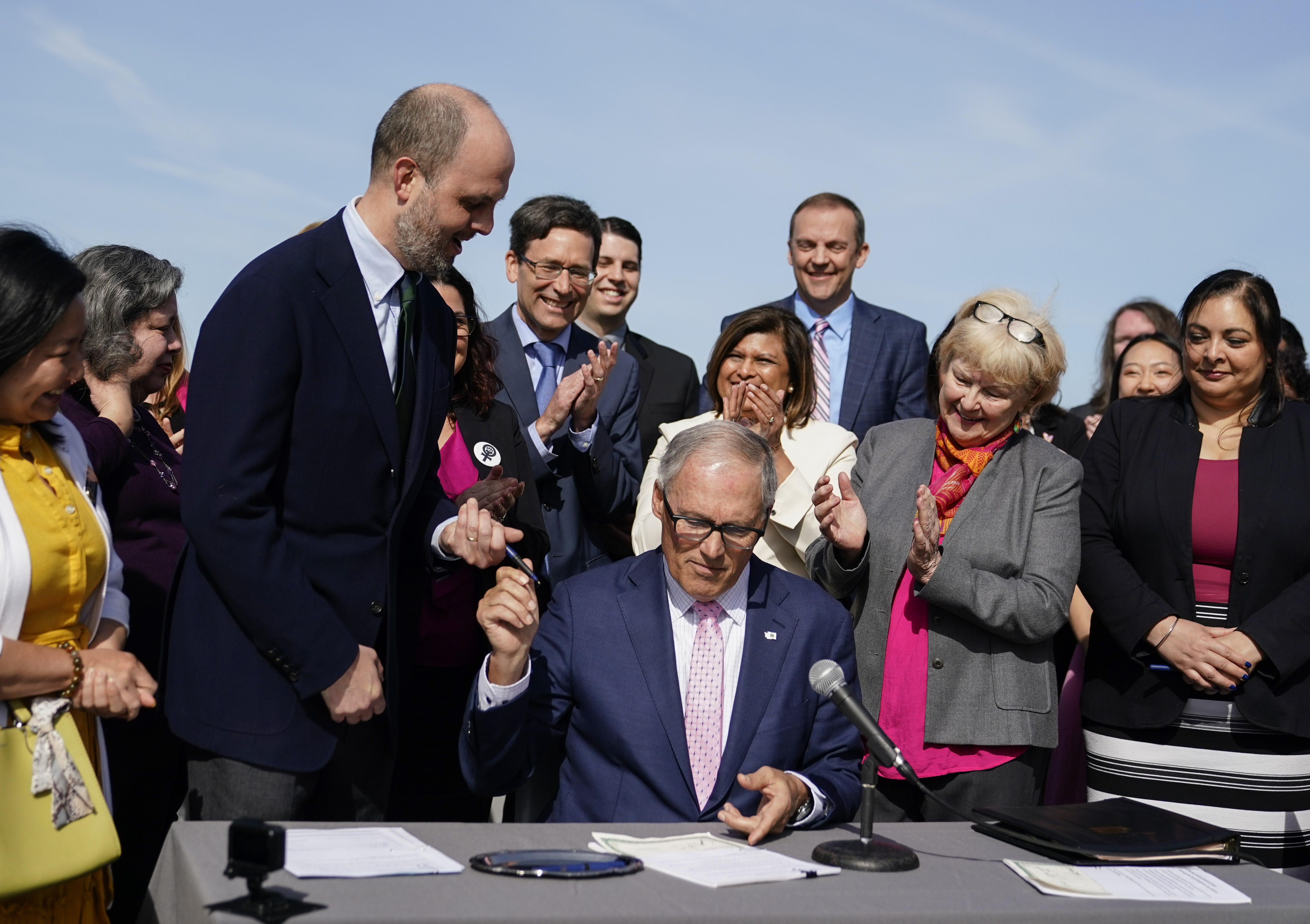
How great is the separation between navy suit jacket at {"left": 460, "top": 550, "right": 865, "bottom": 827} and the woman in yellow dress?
85 centimetres

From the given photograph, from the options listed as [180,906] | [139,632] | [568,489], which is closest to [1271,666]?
[568,489]

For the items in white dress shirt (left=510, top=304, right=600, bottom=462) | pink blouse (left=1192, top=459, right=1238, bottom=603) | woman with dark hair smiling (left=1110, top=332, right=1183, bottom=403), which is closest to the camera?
pink blouse (left=1192, top=459, right=1238, bottom=603)

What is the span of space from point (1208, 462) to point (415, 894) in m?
2.99

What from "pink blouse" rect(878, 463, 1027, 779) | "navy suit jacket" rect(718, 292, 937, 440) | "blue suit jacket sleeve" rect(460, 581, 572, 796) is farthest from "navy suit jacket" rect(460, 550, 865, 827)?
"navy suit jacket" rect(718, 292, 937, 440)

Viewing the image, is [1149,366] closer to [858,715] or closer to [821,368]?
[821,368]

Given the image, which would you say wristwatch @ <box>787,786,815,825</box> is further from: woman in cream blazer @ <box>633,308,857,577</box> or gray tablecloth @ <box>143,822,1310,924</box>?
Result: woman in cream blazer @ <box>633,308,857,577</box>

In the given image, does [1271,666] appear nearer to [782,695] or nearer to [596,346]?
[782,695]

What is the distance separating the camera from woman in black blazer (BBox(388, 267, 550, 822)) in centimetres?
372

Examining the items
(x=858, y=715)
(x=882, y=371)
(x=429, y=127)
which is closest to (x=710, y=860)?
(x=858, y=715)

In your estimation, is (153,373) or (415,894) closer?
(415,894)

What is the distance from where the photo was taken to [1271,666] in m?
3.80

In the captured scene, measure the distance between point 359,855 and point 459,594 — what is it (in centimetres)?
142

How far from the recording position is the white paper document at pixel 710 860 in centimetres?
242

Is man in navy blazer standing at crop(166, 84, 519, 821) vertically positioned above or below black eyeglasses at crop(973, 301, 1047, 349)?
below
